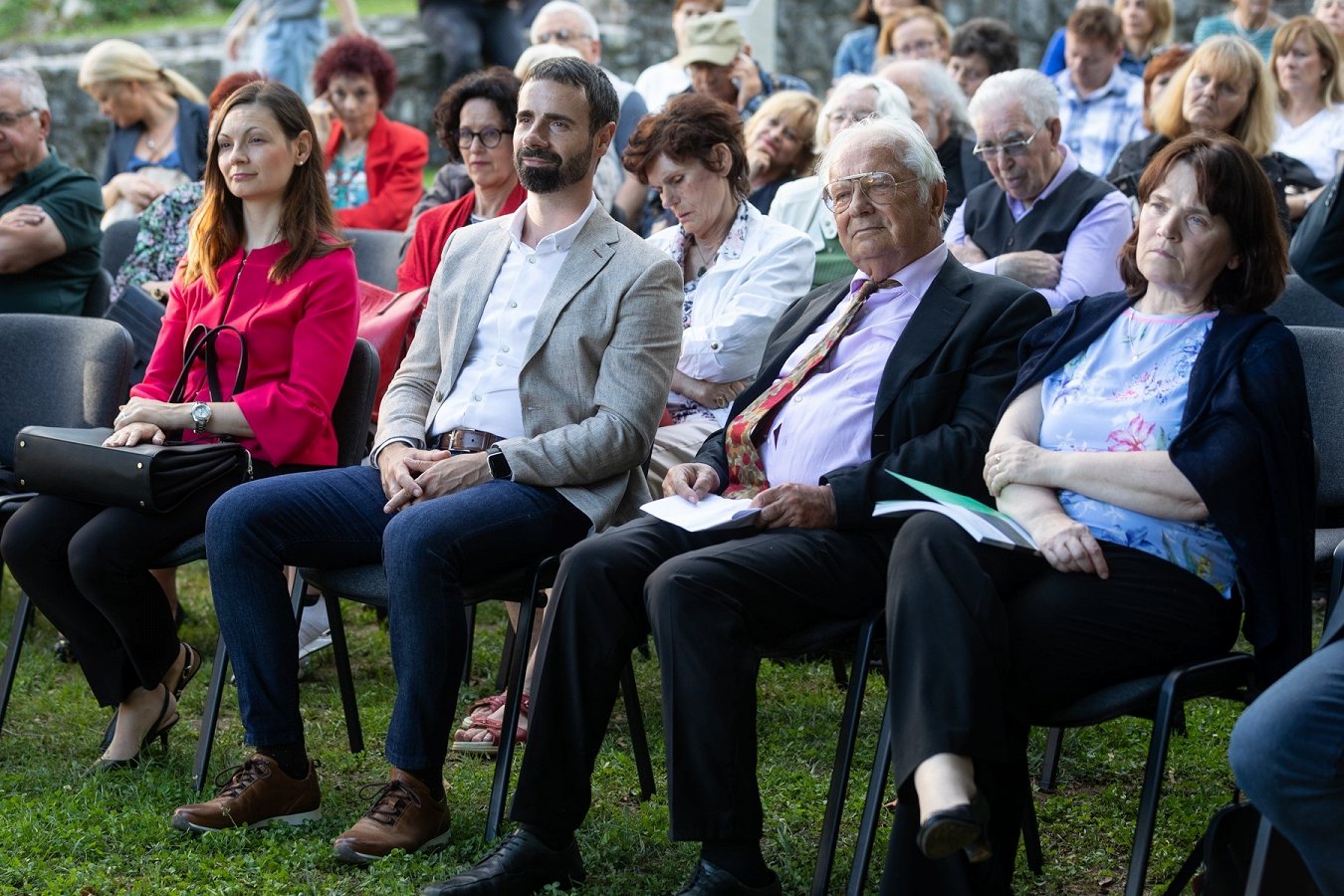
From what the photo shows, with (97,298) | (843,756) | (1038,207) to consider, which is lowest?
(843,756)

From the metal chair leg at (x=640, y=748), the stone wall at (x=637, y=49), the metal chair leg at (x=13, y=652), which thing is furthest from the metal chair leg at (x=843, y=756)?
the stone wall at (x=637, y=49)

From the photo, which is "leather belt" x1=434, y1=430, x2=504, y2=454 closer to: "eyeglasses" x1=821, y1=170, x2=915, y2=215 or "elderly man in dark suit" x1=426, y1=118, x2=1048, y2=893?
"elderly man in dark suit" x1=426, y1=118, x2=1048, y2=893

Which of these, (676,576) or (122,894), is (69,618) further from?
(676,576)

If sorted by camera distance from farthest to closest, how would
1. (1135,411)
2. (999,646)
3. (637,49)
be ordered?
(637,49)
(1135,411)
(999,646)

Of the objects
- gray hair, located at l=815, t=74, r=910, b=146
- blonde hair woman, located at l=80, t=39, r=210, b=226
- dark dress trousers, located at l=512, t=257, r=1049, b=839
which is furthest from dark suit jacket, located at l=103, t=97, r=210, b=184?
dark dress trousers, located at l=512, t=257, r=1049, b=839

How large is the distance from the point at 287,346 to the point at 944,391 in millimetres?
1820

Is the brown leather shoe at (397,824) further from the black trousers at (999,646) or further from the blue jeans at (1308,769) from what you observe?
the blue jeans at (1308,769)

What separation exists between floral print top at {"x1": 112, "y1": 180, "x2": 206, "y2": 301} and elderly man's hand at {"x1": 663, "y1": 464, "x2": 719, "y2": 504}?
310cm

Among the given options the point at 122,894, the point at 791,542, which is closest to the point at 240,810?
the point at 122,894

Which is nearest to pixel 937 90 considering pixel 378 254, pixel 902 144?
pixel 378 254

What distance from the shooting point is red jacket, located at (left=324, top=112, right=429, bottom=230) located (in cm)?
681

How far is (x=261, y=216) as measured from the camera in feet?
14.1

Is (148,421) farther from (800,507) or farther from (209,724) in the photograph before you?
(800,507)

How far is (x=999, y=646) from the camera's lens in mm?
2752
